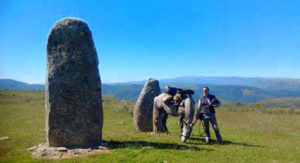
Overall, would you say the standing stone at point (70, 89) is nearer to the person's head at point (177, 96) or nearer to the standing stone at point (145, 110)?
the person's head at point (177, 96)

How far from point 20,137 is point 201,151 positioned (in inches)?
484

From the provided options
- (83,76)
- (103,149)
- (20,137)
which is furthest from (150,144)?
(20,137)

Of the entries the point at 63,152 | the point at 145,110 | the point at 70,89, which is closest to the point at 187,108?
the point at 145,110

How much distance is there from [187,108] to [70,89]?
6511 millimetres

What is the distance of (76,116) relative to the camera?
13180 millimetres

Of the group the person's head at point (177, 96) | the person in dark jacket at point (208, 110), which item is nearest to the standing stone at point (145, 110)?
the person's head at point (177, 96)

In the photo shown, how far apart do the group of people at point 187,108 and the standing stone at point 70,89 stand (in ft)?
16.7

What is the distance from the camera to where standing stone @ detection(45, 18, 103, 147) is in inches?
513

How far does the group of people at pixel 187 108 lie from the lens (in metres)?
14.8

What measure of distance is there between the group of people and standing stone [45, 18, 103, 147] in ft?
16.7

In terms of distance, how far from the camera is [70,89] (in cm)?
1313

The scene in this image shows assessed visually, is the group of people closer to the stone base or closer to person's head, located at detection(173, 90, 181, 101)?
person's head, located at detection(173, 90, 181, 101)

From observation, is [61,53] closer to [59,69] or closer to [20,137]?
[59,69]

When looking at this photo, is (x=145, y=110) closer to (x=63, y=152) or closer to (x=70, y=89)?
(x=70, y=89)
